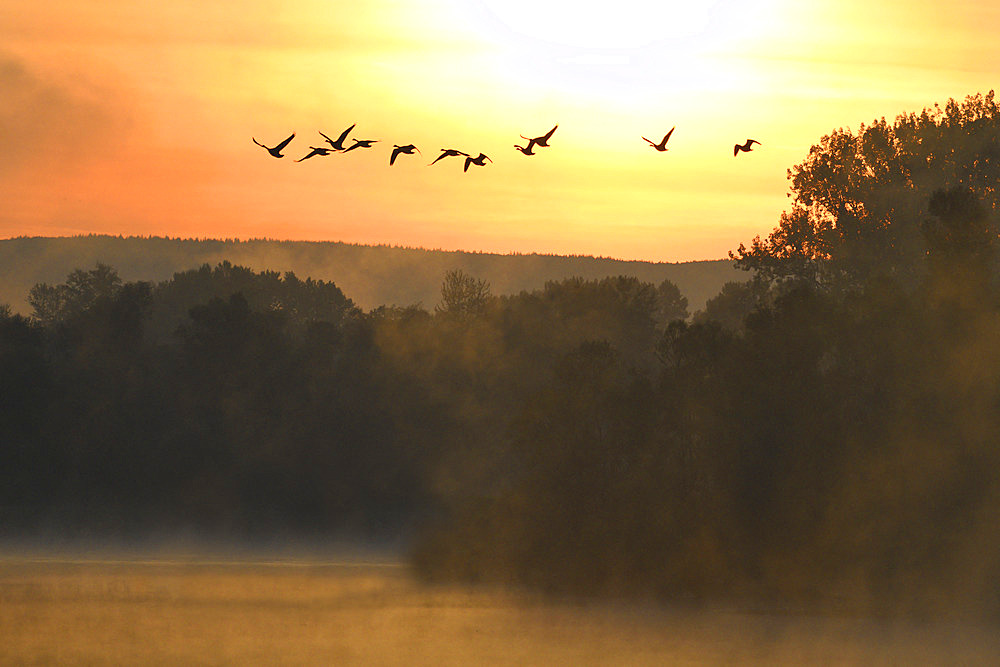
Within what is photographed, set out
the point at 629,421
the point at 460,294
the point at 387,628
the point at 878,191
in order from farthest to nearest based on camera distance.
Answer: the point at 460,294 < the point at 878,191 < the point at 629,421 < the point at 387,628

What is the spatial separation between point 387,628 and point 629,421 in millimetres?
16504

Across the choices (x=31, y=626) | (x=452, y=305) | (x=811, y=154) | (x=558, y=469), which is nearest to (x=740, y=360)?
(x=558, y=469)

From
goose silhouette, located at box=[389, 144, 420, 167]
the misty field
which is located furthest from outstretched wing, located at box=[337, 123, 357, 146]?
the misty field

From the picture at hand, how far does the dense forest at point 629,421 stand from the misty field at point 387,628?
319 cm

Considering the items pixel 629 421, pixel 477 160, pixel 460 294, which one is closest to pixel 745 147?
pixel 477 160

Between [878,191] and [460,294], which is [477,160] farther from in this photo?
[460,294]

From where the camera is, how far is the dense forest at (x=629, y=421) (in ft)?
201

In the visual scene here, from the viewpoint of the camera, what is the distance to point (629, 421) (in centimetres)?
6644

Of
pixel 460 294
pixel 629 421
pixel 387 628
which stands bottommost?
pixel 387 628

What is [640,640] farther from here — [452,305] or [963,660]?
[452,305]

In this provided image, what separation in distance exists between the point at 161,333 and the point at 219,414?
161 ft

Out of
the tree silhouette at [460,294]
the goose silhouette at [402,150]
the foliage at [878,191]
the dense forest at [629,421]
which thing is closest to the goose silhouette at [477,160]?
the goose silhouette at [402,150]

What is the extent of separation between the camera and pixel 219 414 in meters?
91.1

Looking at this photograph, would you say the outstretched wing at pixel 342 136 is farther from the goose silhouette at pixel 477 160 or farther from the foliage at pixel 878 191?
the foliage at pixel 878 191
